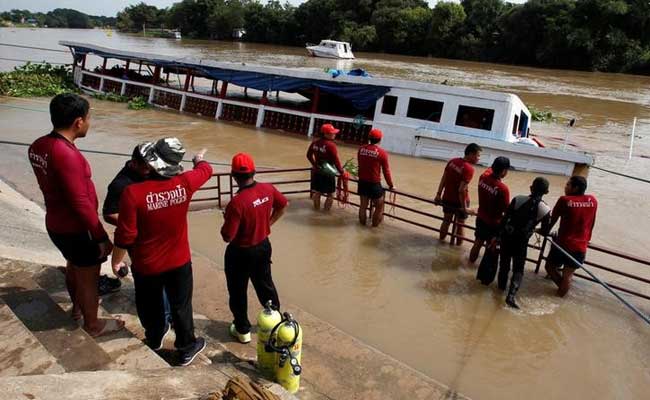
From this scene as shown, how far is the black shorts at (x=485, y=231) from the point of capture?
656 centimetres

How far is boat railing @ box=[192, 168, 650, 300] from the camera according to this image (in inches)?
252

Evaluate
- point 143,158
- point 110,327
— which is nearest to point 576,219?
point 143,158

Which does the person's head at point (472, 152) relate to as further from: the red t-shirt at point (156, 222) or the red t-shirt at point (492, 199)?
the red t-shirt at point (156, 222)

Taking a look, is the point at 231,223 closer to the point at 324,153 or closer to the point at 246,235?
the point at 246,235

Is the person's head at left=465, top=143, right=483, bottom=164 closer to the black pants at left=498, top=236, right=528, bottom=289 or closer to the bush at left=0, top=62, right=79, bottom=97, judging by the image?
the black pants at left=498, top=236, right=528, bottom=289

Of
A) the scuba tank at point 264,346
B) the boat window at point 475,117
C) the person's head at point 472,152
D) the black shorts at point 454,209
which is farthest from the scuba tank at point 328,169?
the boat window at point 475,117

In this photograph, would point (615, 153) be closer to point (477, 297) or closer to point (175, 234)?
point (477, 297)

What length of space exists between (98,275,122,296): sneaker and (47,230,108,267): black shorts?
1297 mm

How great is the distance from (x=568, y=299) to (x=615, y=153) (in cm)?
1422

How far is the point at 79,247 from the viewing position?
149 inches

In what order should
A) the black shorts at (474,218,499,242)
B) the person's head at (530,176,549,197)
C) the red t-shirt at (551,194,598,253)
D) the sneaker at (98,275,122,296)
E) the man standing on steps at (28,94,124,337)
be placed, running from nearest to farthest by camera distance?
the man standing on steps at (28,94,124,337) → the sneaker at (98,275,122,296) → the person's head at (530,176,549,197) → the red t-shirt at (551,194,598,253) → the black shorts at (474,218,499,242)

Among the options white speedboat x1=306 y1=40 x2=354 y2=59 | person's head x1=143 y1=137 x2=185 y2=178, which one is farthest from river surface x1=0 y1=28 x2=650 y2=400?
white speedboat x1=306 y1=40 x2=354 y2=59

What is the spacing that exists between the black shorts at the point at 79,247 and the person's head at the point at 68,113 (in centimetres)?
78

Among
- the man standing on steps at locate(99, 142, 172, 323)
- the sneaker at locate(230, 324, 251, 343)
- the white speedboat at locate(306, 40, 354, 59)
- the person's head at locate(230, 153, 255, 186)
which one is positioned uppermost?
the white speedboat at locate(306, 40, 354, 59)
